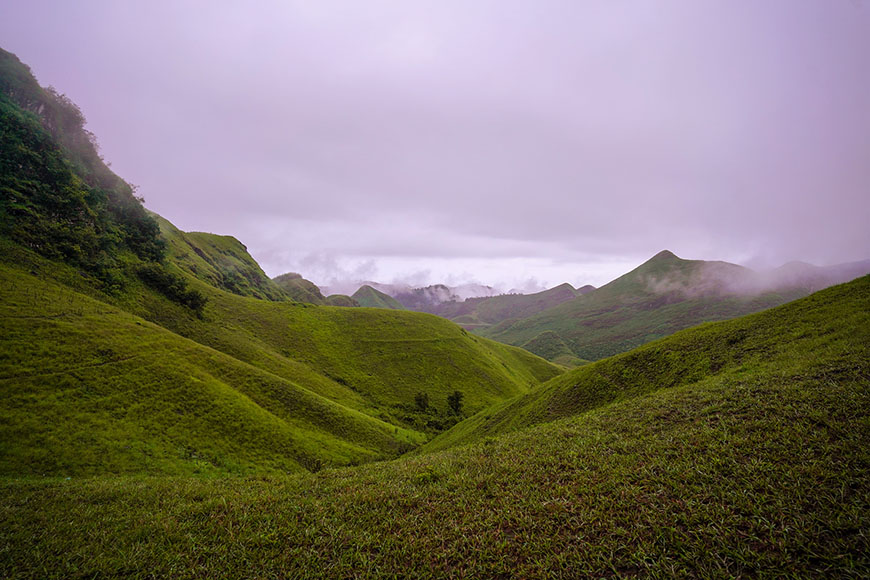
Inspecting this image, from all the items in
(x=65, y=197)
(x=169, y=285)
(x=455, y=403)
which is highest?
(x=65, y=197)

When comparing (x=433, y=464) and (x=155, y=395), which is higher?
(x=433, y=464)

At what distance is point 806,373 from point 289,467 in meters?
34.4

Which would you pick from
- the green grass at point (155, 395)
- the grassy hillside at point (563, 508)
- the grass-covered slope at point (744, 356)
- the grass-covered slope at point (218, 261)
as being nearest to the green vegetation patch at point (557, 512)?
the grassy hillside at point (563, 508)

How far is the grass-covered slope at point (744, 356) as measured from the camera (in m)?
12.3

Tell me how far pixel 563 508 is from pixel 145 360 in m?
40.5

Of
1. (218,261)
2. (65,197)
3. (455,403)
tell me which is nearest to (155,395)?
(455,403)

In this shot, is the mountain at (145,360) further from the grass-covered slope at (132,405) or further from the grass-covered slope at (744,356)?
the grass-covered slope at (744,356)

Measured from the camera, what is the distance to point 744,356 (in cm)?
1628

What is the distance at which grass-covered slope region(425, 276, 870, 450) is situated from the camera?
12284 millimetres

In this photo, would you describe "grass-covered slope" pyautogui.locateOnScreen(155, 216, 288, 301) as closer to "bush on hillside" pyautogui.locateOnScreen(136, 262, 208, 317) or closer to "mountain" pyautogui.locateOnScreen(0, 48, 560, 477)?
"mountain" pyautogui.locateOnScreen(0, 48, 560, 477)

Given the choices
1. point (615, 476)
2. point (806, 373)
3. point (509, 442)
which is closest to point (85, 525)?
point (509, 442)

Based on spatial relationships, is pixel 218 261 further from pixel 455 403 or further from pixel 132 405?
pixel 132 405

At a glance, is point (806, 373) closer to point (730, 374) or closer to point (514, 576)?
point (730, 374)

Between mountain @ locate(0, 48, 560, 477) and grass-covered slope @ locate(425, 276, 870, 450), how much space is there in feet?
78.5
